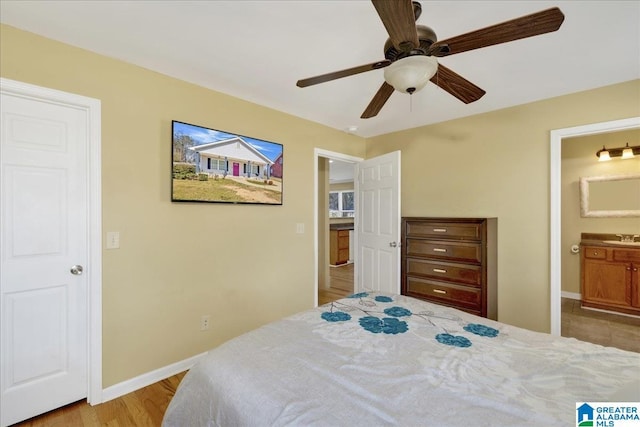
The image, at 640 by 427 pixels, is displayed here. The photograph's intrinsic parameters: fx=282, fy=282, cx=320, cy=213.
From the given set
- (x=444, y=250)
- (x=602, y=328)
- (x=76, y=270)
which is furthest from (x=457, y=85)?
(x=602, y=328)

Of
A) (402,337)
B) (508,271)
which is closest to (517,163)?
(508,271)

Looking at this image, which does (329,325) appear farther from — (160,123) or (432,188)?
(432,188)

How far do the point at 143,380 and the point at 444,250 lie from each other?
288 centimetres

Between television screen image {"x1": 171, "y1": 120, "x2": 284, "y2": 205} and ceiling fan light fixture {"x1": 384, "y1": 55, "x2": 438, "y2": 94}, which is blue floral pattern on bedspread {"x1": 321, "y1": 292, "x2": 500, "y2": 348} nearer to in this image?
ceiling fan light fixture {"x1": 384, "y1": 55, "x2": 438, "y2": 94}

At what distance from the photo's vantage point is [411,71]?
4.20 feet

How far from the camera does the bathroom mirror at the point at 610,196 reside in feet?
12.0

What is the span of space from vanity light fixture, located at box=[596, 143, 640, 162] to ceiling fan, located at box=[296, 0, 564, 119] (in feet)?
12.5

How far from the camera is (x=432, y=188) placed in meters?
3.44

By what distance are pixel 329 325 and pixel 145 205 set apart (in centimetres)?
164

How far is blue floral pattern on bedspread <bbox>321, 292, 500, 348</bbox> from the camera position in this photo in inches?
54.0

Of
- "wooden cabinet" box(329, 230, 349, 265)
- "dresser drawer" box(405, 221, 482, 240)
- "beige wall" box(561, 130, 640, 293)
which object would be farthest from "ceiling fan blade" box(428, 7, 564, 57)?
"wooden cabinet" box(329, 230, 349, 265)

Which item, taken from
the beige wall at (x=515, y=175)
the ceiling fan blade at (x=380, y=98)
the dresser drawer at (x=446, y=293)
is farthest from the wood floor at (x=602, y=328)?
the ceiling fan blade at (x=380, y=98)

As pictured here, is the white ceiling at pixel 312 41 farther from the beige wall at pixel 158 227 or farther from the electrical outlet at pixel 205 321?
the electrical outlet at pixel 205 321

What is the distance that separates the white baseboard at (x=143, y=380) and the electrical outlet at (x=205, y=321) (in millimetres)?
235
